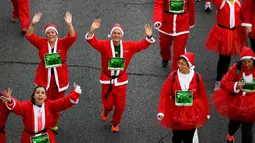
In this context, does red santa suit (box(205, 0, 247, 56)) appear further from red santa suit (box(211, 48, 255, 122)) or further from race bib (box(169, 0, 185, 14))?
red santa suit (box(211, 48, 255, 122))

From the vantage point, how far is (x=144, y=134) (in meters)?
7.52

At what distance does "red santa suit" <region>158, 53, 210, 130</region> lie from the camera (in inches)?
252

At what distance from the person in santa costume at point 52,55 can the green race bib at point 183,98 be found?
1.65 m

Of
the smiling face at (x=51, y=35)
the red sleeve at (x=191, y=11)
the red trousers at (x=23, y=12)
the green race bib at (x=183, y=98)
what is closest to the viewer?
the green race bib at (x=183, y=98)

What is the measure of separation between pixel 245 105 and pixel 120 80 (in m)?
1.68

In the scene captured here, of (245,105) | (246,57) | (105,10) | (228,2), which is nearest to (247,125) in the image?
(245,105)

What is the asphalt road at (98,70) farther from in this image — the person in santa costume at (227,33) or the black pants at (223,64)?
the person in santa costume at (227,33)

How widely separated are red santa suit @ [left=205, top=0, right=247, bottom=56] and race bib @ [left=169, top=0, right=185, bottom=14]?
0.50 metres

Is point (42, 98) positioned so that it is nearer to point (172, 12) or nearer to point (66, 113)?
point (66, 113)

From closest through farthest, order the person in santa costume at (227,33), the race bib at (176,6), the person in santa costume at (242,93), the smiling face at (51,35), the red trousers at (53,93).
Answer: the person in santa costume at (242,93) < the smiling face at (51,35) < the red trousers at (53,93) < the person in santa costume at (227,33) < the race bib at (176,6)

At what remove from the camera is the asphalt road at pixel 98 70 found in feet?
24.7

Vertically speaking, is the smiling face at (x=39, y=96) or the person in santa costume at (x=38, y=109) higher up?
the smiling face at (x=39, y=96)

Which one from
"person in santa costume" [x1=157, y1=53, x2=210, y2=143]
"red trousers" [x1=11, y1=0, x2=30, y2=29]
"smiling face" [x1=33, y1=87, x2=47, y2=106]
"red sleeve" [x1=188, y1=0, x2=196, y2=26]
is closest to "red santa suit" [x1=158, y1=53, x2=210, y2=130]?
"person in santa costume" [x1=157, y1=53, x2=210, y2=143]

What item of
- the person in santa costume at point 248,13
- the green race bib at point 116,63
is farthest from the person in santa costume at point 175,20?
the green race bib at point 116,63
